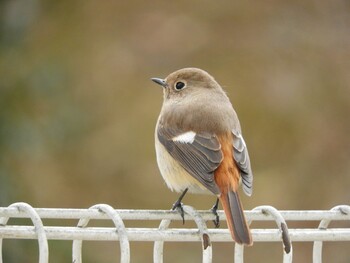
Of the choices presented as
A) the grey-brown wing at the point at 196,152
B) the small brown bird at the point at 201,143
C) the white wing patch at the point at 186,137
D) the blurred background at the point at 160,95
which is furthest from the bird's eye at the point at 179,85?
the blurred background at the point at 160,95

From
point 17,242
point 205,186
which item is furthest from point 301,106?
point 205,186

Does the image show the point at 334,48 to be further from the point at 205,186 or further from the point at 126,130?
the point at 205,186

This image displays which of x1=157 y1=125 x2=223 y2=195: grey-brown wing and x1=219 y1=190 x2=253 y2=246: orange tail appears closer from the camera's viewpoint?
x1=219 y1=190 x2=253 y2=246: orange tail

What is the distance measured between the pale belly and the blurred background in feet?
9.20

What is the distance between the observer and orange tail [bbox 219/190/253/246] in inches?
110

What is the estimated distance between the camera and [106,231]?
2.56m

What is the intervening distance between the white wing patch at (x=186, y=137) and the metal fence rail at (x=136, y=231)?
124cm

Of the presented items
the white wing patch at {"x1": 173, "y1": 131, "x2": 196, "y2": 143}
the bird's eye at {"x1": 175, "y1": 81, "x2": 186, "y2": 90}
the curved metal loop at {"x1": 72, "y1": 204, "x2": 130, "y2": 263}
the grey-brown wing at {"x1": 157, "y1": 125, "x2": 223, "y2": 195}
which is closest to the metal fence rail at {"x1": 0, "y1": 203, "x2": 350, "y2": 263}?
the curved metal loop at {"x1": 72, "y1": 204, "x2": 130, "y2": 263}

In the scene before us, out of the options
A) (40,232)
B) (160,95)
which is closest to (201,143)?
(40,232)

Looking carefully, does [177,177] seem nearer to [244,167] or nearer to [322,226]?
[244,167]

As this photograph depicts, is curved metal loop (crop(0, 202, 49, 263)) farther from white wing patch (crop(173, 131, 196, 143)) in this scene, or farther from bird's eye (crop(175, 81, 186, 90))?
bird's eye (crop(175, 81, 186, 90))

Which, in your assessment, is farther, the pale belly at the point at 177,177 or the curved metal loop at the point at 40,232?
the pale belly at the point at 177,177

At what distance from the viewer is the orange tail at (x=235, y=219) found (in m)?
2.79

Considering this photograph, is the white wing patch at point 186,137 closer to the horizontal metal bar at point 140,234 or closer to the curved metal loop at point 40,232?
the horizontal metal bar at point 140,234
